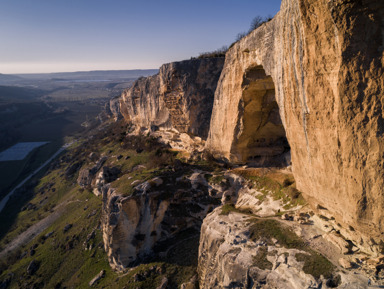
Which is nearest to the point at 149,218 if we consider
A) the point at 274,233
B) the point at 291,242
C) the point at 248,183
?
the point at 248,183

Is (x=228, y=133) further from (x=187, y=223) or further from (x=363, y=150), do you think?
(x=363, y=150)

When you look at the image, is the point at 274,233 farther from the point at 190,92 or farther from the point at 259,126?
the point at 190,92

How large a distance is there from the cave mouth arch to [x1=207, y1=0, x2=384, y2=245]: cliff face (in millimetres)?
3641

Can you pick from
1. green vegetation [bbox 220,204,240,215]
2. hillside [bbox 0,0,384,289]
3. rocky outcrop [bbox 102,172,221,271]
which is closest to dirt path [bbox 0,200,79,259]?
hillside [bbox 0,0,384,289]

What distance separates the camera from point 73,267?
24.7 metres

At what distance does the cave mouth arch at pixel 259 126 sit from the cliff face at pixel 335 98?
11.9 feet

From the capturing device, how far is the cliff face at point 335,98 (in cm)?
768

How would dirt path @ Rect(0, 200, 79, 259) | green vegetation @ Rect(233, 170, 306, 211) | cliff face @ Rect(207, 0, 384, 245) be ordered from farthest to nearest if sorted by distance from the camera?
dirt path @ Rect(0, 200, 79, 259), green vegetation @ Rect(233, 170, 306, 211), cliff face @ Rect(207, 0, 384, 245)

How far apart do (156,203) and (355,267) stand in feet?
52.7

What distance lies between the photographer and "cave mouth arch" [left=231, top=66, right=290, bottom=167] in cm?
1809

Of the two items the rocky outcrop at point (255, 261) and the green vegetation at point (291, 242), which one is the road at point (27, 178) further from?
→ the green vegetation at point (291, 242)

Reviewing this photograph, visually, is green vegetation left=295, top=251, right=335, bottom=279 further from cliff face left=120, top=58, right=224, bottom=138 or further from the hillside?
cliff face left=120, top=58, right=224, bottom=138

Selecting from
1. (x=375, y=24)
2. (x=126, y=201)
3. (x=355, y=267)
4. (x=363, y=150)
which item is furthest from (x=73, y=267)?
(x=375, y=24)

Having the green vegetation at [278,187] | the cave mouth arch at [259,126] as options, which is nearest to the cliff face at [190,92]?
the cave mouth arch at [259,126]
